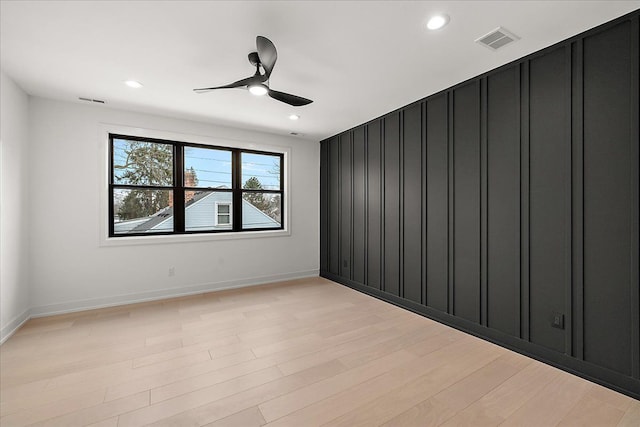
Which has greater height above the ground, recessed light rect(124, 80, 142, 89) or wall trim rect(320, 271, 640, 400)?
recessed light rect(124, 80, 142, 89)

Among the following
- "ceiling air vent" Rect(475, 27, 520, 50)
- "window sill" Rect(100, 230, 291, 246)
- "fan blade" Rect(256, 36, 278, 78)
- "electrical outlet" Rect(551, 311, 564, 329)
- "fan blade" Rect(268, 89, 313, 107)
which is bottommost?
"electrical outlet" Rect(551, 311, 564, 329)

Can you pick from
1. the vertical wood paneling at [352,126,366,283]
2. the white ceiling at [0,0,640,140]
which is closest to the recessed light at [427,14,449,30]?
the white ceiling at [0,0,640,140]

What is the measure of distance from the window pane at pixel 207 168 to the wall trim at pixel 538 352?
332 centimetres

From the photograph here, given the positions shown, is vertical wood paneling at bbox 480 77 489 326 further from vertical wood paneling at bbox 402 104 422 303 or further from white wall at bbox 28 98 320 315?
white wall at bbox 28 98 320 315

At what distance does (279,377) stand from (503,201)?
2.55 metres

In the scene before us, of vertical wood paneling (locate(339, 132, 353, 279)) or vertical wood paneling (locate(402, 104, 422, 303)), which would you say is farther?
vertical wood paneling (locate(339, 132, 353, 279))

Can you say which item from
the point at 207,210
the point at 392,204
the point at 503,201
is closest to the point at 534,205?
the point at 503,201

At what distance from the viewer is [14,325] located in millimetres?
3029

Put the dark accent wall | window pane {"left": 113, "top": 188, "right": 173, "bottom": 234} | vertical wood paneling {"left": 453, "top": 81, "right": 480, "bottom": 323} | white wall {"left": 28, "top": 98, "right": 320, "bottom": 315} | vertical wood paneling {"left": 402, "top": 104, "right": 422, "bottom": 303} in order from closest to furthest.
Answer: the dark accent wall
vertical wood paneling {"left": 453, "top": 81, "right": 480, "bottom": 323}
white wall {"left": 28, "top": 98, "right": 320, "bottom": 315}
vertical wood paneling {"left": 402, "top": 104, "right": 422, "bottom": 303}
window pane {"left": 113, "top": 188, "right": 173, "bottom": 234}

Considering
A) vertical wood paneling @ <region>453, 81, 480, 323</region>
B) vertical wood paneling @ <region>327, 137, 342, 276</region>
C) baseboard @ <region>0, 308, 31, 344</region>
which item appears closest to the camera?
baseboard @ <region>0, 308, 31, 344</region>

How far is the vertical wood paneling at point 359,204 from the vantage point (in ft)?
14.9

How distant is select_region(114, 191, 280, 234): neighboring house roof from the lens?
162 inches

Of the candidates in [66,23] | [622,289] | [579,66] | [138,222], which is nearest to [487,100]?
[579,66]

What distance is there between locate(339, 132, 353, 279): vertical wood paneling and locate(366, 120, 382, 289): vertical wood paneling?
0.48 meters
